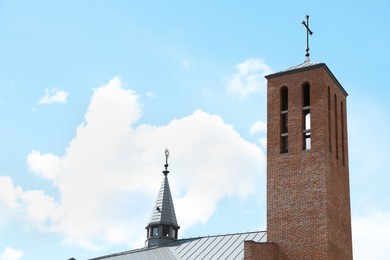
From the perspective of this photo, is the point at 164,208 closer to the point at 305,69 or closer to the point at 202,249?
the point at 202,249

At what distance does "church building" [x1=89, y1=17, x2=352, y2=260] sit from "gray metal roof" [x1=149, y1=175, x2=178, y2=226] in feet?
49.3

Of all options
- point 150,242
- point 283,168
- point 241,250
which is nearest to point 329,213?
point 283,168

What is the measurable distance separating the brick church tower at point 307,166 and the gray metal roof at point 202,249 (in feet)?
16.5

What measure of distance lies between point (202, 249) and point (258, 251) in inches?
355

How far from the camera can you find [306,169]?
90.5 feet

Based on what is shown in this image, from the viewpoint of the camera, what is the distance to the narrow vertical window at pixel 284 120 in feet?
94.9

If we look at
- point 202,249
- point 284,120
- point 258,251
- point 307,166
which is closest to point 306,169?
point 307,166

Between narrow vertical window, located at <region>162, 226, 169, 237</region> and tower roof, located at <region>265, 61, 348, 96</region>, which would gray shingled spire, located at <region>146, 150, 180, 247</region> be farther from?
tower roof, located at <region>265, 61, 348, 96</region>

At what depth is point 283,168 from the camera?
28172mm

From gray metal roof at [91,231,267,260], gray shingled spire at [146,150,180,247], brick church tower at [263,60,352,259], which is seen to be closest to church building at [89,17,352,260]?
brick church tower at [263,60,352,259]

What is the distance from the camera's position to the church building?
26.7m

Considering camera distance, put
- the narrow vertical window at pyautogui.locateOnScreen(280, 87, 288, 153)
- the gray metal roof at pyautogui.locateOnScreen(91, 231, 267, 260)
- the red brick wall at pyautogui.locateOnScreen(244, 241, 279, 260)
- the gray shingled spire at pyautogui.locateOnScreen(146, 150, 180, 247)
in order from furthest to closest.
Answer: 1. the gray shingled spire at pyautogui.locateOnScreen(146, 150, 180, 247)
2. the gray metal roof at pyautogui.locateOnScreen(91, 231, 267, 260)
3. the narrow vertical window at pyautogui.locateOnScreen(280, 87, 288, 153)
4. the red brick wall at pyautogui.locateOnScreen(244, 241, 279, 260)

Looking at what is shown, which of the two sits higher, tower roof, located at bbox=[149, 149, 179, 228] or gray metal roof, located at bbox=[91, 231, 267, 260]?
tower roof, located at bbox=[149, 149, 179, 228]

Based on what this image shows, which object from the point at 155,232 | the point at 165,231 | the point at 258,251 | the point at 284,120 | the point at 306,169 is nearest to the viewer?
the point at 258,251
